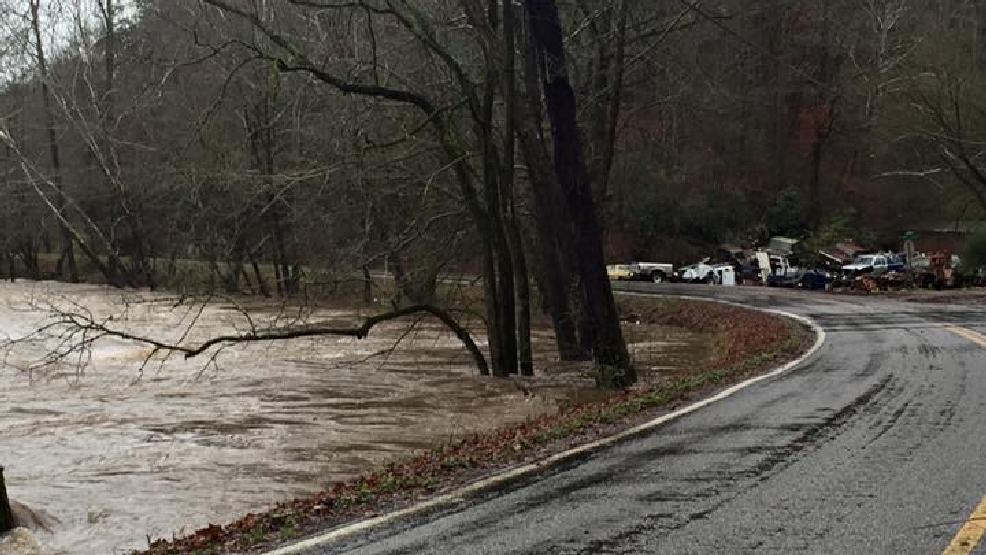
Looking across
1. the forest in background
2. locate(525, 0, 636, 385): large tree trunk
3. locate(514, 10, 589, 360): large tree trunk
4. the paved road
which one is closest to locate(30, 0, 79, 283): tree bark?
the forest in background

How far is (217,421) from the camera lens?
15.7 meters

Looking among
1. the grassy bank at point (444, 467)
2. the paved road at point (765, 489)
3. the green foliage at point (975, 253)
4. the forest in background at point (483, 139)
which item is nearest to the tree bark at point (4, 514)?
the grassy bank at point (444, 467)

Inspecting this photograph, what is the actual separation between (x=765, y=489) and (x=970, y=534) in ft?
5.11

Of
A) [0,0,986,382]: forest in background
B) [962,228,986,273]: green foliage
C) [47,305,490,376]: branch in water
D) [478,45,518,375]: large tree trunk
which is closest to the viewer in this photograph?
[47,305,490,376]: branch in water

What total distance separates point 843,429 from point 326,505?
476 centimetres

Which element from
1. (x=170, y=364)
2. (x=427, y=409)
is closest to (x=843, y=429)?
(x=427, y=409)

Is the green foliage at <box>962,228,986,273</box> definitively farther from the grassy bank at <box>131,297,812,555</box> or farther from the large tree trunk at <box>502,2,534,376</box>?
the grassy bank at <box>131,297,812,555</box>

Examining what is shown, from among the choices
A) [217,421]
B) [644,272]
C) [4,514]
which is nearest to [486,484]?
[4,514]

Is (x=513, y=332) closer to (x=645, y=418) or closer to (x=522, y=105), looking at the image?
(x=522, y=105)

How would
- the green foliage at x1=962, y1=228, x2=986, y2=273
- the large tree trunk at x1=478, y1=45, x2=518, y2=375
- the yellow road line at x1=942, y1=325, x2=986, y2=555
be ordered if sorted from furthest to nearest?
the green foliage at x1=962, y1=228, x2=986, y2=273 → the large tree trunk at x1=478, y1=45, x2=518, y2=375 → the yellow road line at x1=942, y1=325, x2=986, y2=555

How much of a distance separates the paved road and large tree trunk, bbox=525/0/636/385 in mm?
4727

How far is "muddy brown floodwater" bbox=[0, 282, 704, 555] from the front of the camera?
10.1 metres

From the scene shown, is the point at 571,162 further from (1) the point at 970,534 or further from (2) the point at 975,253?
(2) the point at 975,253

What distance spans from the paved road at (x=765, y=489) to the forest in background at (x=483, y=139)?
6773 mm
